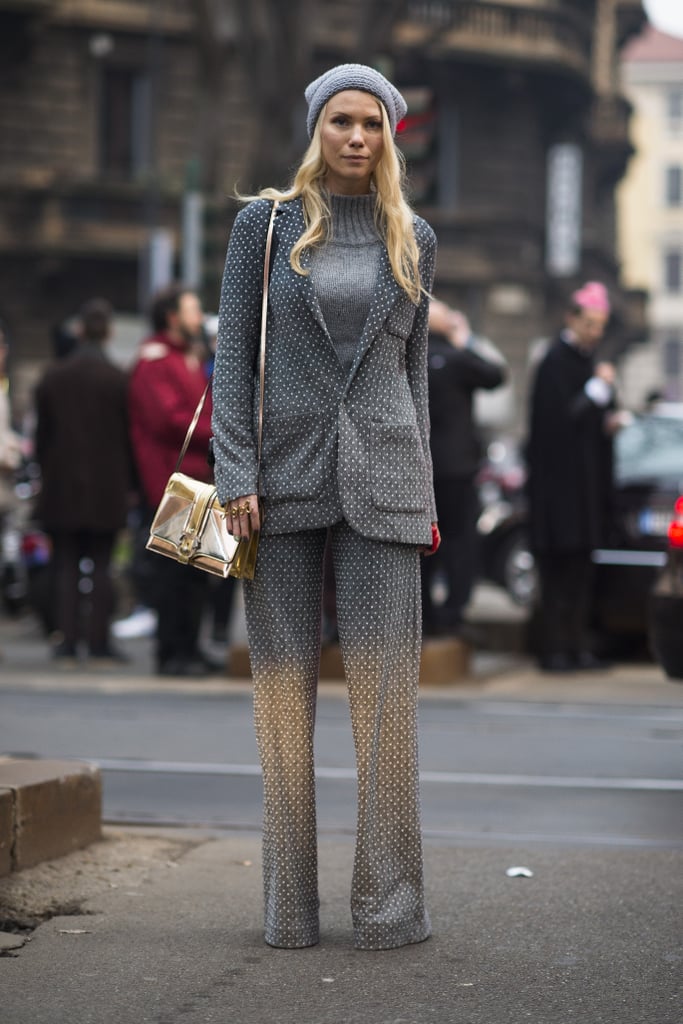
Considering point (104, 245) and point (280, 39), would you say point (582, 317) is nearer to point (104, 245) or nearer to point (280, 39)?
point (280, 39)

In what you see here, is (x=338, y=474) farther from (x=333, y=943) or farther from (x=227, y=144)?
(x=227, y=144)

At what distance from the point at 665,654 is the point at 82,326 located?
4.91 meters

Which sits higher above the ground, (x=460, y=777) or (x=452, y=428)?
(x=452, y=428)

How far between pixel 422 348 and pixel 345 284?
263 millimetres

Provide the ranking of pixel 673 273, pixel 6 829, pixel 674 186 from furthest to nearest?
pixel 674 186 < pixel 673 273 < pixel 6 829

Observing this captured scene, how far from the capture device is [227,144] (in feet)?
109

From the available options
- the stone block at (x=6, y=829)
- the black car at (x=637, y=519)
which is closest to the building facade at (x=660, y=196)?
the black car at (x=637, y=519)

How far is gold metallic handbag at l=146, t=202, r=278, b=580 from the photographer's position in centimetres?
433

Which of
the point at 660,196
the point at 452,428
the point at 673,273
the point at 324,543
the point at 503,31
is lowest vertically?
the point at 324,543

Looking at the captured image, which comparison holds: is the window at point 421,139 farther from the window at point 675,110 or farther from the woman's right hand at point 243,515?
the window at point 675,110

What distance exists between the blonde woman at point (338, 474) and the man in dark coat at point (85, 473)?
6.36 meters

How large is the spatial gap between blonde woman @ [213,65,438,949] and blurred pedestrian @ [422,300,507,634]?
5.76m

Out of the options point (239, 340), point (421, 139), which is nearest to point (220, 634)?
point (421, 139)

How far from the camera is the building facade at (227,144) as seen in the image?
106 ft
